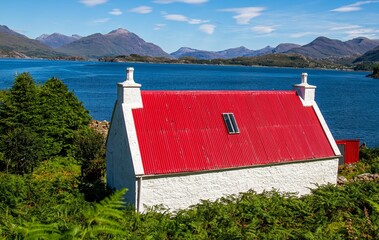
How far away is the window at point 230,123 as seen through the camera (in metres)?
19.5

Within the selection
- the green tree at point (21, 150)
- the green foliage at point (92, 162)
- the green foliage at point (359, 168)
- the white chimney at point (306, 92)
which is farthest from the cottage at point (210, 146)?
the green tree at point (21, 150)

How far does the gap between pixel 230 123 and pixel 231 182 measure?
10.6ft

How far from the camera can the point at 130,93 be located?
1828 cm

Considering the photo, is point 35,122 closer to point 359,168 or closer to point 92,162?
point 92,162

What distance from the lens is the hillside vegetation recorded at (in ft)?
33.2

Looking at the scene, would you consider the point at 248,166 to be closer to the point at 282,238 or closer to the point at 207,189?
the point at 207,189

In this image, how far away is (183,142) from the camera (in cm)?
1820

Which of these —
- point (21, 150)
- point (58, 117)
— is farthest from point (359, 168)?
point (58, 117)

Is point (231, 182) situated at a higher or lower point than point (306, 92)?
lower

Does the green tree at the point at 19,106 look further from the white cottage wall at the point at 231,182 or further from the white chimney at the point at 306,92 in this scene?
the white chimney at the point at 306,92

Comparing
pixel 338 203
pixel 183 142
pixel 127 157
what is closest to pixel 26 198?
pixel 127 157

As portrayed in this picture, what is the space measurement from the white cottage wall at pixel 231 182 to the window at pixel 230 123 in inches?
87.5

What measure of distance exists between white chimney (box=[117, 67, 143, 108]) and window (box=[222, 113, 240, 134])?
464cm

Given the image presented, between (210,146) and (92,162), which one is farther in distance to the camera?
(92,162)
